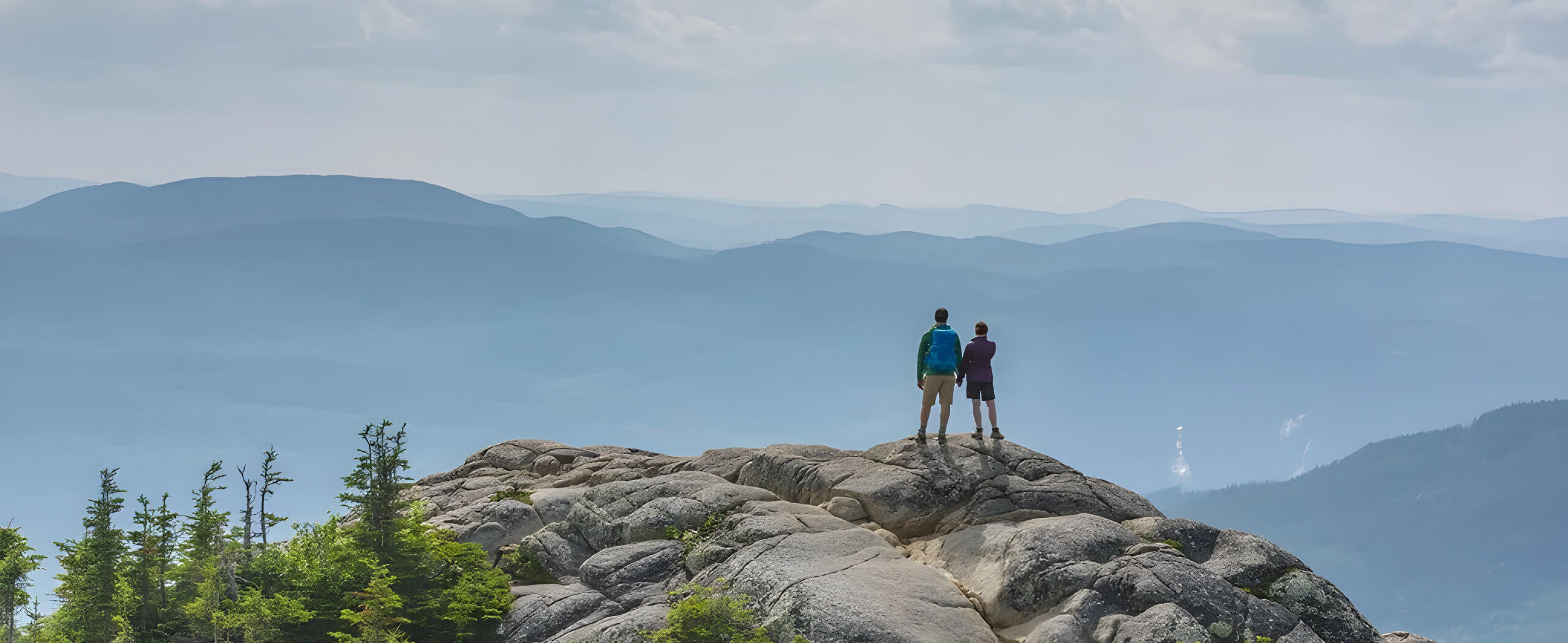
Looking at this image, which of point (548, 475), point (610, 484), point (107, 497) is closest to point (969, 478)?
point (610, 484)

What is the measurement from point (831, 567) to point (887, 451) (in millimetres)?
7401

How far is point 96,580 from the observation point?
1328 inches

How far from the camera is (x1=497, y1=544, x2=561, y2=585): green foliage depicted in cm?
2567

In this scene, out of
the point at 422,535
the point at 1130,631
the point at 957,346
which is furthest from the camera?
the point at 957,346

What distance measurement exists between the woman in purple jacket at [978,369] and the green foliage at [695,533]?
→ 7.58m

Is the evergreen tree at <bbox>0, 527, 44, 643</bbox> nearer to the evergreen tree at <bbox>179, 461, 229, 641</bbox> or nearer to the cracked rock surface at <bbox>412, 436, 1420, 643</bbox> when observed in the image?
the evergreen tree at <bbox>179, 461, 229, 641</bbox>

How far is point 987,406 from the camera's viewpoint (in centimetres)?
2903

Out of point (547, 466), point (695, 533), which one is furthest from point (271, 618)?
point (547, 466)

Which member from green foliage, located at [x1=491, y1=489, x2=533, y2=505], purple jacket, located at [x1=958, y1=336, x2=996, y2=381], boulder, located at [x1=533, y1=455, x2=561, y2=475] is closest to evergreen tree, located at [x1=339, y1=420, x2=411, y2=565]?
green foliage, located at [x1=491, y1=489, x2=533, y2=505]

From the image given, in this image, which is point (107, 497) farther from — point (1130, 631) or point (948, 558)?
point (1130, 631)

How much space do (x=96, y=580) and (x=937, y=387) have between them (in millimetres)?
28638

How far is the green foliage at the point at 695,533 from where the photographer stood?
2497 cm

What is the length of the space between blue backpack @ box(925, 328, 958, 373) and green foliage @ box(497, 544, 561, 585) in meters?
11.3

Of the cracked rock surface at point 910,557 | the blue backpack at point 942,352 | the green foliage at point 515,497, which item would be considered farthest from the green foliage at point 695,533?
the blue backpack at point 942,352
